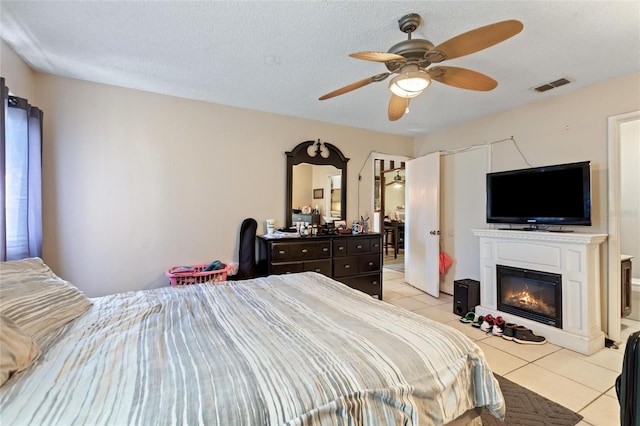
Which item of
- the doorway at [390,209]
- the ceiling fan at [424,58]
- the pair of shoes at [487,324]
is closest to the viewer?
the ceiling fan at [424,58]

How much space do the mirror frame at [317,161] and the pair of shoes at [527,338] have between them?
246 centimetres

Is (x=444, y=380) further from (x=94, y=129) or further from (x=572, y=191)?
(x=94, y=129)

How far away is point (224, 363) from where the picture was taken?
1.02m

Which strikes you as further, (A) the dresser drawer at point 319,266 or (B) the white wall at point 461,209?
(B) the white wall at point 461,209

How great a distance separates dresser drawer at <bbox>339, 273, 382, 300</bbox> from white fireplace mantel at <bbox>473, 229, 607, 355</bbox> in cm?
152

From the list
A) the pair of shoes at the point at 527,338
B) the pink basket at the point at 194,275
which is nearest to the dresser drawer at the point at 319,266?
the pink basket at the point at 194,275

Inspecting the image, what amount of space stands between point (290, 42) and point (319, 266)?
2420 millimetres

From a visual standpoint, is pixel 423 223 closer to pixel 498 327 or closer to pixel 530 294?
pixel 530 294

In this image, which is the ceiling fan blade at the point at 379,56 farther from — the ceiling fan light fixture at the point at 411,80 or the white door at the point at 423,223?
the white door at the point at 423,223

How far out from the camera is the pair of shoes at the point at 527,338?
2.78 metres

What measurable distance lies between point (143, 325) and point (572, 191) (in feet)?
12.3

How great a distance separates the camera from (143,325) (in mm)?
1364

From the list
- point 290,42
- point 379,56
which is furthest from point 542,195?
point 290,42

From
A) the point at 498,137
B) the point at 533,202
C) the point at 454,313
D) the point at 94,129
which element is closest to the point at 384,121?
the point at 498,137
